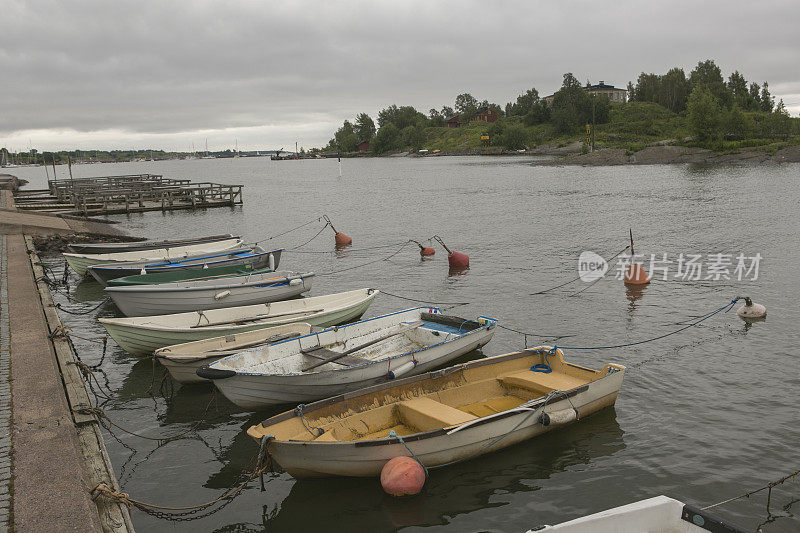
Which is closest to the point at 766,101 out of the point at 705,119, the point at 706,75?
the point at 706,75

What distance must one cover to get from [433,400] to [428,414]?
0.95 m

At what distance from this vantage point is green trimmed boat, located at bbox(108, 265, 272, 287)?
69.9ft

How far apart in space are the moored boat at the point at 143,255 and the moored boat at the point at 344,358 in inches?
539

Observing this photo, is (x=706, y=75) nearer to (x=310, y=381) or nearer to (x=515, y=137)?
(x=515, y=137)

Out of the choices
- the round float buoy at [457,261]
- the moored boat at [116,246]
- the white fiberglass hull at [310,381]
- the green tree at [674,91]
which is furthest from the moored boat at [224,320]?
the green tree at [674,91]

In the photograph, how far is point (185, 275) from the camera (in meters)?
23.0

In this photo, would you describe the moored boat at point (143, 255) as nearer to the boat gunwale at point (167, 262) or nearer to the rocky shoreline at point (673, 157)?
the boat gunwale at point (167, 262)

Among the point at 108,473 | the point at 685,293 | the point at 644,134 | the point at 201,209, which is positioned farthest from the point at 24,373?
the point at 644,134

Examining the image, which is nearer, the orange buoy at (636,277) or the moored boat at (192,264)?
the moored boat at (192,264)

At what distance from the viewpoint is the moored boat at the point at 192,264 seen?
2314 cm

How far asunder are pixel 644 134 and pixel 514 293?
134920 mm

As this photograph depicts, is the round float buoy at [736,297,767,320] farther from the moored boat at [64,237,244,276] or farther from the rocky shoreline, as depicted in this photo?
the rocky shoreline

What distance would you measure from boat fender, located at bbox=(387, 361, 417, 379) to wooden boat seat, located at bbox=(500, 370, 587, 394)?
218cm

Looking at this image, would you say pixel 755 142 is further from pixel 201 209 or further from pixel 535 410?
pixel 535 410
